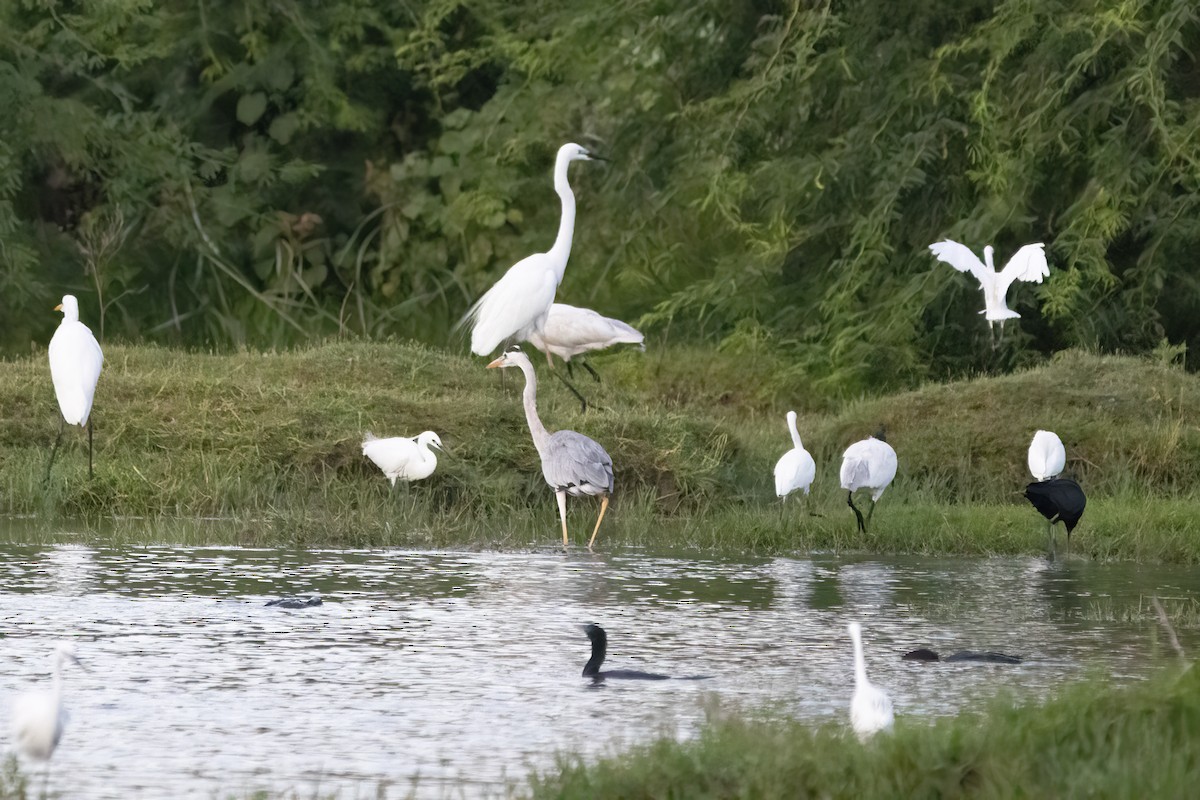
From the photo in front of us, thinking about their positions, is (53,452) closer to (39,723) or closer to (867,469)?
(867,469)

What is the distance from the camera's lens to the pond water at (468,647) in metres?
Answer: 5.80

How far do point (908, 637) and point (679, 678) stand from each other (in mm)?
1350

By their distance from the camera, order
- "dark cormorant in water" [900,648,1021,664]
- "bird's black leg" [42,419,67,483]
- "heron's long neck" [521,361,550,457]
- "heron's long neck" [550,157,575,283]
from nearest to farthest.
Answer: "dark cormorant in water" [900,648,1021,664], "heron's long neck" [521,361,550,457], "bird's black leg" [42,419,67,483], "heron's long neck" [550,157,575,283]

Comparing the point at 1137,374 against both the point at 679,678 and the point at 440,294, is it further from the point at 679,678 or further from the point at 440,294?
the point at 440,294

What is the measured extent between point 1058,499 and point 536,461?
318 cm

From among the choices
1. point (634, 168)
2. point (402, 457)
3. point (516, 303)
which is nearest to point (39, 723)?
point (402, 457)

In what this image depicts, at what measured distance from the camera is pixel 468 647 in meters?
7.61

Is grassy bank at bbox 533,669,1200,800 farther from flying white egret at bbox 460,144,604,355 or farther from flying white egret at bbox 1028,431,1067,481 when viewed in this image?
flying white egret at bbox 460,144,604,355

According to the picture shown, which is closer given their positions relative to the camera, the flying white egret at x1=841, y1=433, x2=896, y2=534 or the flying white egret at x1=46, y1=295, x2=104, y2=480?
the flying white egret at x1=841, y1=433, x2=896, y2=534

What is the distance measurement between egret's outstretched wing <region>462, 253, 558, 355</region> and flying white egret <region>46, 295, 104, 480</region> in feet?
9.09

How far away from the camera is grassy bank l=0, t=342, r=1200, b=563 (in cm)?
1108

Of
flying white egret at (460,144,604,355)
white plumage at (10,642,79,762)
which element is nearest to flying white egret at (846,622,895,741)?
white plumage at (10,642,79,762)

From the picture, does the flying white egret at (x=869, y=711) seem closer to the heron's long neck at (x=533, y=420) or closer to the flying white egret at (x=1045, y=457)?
the heron's long neck at (x=533, y=420)

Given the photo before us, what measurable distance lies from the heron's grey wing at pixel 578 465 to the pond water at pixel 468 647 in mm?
423
